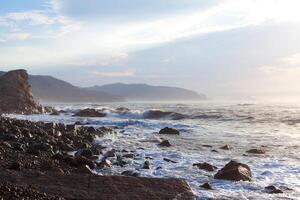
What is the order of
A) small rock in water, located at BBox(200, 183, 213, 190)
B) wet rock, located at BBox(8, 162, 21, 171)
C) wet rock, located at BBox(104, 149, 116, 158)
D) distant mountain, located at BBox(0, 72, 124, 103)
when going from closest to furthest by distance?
wet rock, located at BBox(8, 162, 21, 171) → small rock in water, located at BBox(200, 183, 213, 190) → wet rock, located at BBox(104, 149, 116, 158) → distant mountain, located at BBox(0, 72, 124, 103)

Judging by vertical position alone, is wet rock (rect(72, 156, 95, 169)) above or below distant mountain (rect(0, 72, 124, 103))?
below

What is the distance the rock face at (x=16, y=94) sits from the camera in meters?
40.5

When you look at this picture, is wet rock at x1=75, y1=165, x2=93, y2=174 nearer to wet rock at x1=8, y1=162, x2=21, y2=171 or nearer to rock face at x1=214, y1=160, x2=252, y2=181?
wet rock at x1=8, y1=162, x2=21, y2=171

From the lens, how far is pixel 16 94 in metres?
42.9

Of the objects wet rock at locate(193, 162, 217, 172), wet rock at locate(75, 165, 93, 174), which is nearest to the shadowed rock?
wet rock at locate(75, 165, 93, 174)

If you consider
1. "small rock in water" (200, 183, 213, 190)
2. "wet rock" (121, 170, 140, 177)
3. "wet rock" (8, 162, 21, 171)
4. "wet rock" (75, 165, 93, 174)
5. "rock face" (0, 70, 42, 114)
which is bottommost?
"small rock in water" (200, 183, 213, 190)

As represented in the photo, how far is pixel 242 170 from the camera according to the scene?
11.0 m

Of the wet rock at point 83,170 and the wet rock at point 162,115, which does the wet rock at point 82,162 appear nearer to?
the wet rock at point 83,170

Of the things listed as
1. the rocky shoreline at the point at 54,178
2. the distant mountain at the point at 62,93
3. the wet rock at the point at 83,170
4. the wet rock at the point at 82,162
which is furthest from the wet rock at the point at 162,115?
the distant mountain at the point at 62,93

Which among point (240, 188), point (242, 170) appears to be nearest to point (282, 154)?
point (242, 170)

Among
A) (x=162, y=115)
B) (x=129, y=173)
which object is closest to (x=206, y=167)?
(x=129, y=173)

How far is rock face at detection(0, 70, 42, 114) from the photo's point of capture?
133 feet

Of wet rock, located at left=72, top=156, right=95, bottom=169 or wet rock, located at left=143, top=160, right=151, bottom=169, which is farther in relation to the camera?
wet rock, located at left=143, top=160, right=151, bottom=169

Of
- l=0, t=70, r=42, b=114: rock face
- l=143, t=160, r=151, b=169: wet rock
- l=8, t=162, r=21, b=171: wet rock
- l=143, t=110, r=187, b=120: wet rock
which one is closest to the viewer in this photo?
l=8, t=162, r=21, b=171: wet rock
